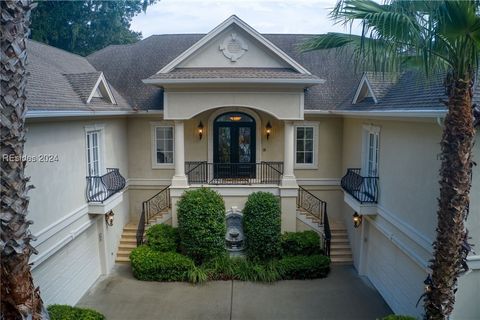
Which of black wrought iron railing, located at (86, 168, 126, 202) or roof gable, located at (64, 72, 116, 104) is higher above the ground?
roof gable, located at (64, 72, 116, 104)

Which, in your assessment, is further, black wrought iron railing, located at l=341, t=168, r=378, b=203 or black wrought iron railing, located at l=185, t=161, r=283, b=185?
black wrought iron railing, located at l=185, t=161, r=283, b=185

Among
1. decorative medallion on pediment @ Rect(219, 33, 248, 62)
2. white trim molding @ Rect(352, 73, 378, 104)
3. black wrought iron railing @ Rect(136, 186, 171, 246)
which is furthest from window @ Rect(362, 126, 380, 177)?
black wrought iron railing @ Rect(136, 186, 171, 246)

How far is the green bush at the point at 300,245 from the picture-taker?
529 inches

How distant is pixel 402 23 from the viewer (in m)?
5.73

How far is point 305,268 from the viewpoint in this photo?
12.8 metres

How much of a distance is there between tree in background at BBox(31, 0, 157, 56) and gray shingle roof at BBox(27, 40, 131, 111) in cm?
1082

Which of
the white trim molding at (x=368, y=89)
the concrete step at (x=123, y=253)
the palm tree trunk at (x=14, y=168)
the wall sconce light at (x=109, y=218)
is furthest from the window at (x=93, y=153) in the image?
the white trim molding at (x=368, y=89)

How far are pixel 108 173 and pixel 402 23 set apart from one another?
34.4 ft

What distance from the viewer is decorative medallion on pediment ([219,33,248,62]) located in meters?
13.5

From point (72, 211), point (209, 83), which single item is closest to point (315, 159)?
point (209, 83)

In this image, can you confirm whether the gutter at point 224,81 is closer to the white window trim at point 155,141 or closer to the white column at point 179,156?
the white column at point 179,156

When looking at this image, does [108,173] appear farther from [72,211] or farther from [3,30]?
[3,30]

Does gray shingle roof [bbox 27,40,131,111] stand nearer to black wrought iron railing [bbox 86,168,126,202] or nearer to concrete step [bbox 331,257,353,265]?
black wrought iron railing [bbox 86,168,126,202]

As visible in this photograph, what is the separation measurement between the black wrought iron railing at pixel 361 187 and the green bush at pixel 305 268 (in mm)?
2472
